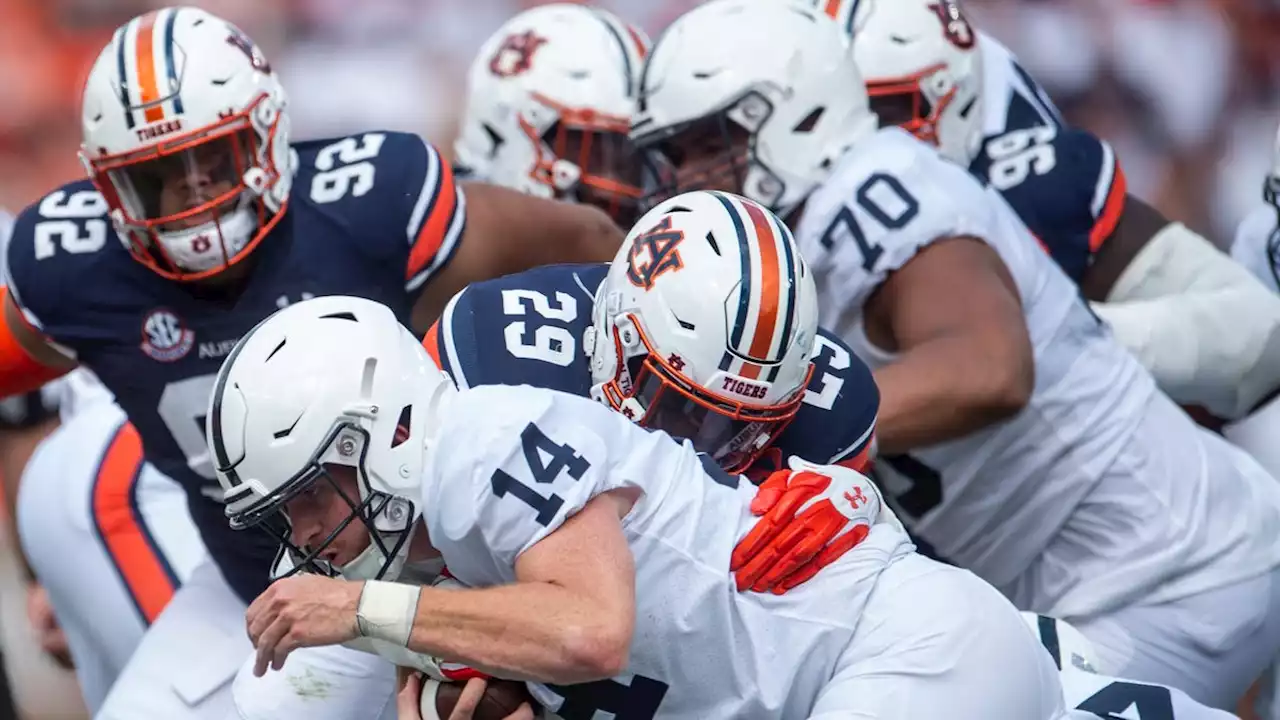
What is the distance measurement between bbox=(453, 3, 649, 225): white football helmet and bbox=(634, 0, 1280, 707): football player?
0.80 m

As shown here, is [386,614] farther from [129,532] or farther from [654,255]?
[129,532]

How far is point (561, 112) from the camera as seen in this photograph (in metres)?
4.54

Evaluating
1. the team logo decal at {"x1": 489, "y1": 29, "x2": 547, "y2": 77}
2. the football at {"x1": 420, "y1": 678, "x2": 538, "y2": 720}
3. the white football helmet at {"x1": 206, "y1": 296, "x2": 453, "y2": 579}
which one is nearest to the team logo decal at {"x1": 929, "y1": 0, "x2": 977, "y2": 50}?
the team logo decal at {"x1": 489, "y1": 29, "x2": 547, "y2": 77}

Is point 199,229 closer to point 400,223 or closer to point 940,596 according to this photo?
point 400,223

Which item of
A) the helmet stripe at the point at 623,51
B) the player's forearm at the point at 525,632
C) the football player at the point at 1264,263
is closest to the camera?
the player's forearm at the point at 525,632

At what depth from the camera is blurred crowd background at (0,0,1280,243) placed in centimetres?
596

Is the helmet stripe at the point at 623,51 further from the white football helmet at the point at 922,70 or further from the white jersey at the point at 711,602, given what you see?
the white jersey at the point at 711,602

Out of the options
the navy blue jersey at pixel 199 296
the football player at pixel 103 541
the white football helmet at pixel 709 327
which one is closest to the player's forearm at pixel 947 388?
the white football helmet at pixel 709 327

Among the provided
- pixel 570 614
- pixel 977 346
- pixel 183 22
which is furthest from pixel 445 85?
pixel 570 614

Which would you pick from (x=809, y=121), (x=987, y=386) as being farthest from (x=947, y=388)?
(x=809, y=121)

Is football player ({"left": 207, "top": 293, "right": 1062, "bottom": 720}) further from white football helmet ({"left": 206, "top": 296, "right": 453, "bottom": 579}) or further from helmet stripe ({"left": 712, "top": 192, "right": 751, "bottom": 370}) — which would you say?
helmet stripe ({"left": 712, "top": 192, "right": 751, "bottom": 370})

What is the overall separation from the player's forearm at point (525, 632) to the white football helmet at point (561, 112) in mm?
2332

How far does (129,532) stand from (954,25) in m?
2.36

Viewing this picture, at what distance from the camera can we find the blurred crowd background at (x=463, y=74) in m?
5.94
